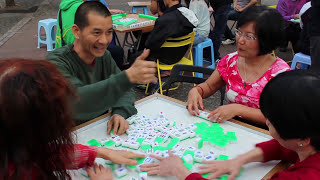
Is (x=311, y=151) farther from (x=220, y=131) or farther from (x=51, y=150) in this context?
(x=51, y=150)

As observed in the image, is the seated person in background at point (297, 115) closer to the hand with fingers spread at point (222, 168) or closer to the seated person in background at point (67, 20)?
the hand with fingers spread at point (222, 168)

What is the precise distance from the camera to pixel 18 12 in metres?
11.7

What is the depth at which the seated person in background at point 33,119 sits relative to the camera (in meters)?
0.94

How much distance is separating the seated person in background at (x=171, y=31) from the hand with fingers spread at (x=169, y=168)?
9.16 feet

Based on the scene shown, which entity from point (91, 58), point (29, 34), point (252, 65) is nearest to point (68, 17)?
point (91, 58)

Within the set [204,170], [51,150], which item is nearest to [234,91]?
[204,170]

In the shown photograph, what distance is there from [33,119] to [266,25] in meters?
1.67

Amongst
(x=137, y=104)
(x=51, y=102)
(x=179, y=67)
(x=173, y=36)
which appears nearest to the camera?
(x=51, y=102)

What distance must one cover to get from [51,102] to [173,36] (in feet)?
10.5

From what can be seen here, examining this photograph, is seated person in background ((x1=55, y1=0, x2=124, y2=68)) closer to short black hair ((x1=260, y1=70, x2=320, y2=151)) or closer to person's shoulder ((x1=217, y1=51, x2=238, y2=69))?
person's shoulder ((x1=217, y1=51, x2=238, y2=69))

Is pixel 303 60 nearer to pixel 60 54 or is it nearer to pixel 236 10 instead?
pixel 236 10

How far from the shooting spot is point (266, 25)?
206cm

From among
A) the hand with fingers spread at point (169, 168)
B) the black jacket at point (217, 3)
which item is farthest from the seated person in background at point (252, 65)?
the black jacket at point (217, 3)

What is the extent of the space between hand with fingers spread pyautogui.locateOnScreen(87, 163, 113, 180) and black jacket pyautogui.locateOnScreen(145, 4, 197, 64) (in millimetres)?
2841
